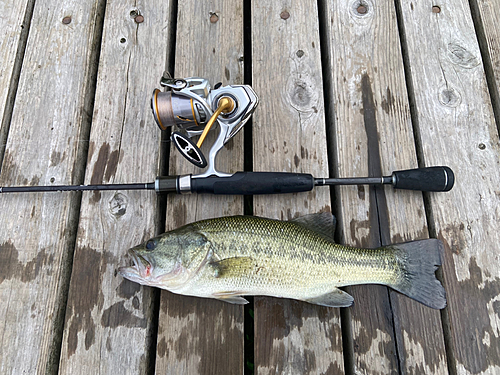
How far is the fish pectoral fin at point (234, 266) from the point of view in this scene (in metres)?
1.86

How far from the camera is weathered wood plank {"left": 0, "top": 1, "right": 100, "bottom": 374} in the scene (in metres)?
2.03

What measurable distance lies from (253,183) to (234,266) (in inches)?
20.6

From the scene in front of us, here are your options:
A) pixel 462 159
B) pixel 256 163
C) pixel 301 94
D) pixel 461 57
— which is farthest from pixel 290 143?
pixel 461 57

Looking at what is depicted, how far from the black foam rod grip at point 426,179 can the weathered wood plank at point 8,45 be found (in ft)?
9.43

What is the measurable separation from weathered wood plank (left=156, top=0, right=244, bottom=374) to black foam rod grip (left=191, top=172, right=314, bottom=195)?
0.19 metres

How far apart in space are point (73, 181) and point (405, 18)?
287 centimetres

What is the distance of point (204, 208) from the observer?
2.19 m

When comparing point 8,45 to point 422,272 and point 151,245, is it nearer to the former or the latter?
point 151,245

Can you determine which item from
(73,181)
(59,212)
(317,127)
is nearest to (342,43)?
(317,127)

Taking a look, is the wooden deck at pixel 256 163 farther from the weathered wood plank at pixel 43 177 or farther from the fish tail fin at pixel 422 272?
the fish tail fin at pixel 422 272

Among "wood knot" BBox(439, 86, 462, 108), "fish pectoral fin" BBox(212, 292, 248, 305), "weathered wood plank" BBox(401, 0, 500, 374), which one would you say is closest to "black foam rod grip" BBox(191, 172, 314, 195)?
"fish pectoral fin" BBox(212, 292, 248, 305)

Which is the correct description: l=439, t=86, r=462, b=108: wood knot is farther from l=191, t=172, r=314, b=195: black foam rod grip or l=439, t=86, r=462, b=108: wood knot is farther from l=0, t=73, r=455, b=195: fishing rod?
l=191, t=172, r=314, b=195: black foam rod grip

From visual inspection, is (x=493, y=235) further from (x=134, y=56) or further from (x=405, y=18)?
(x=134, y=56)

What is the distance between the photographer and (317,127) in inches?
92.4
